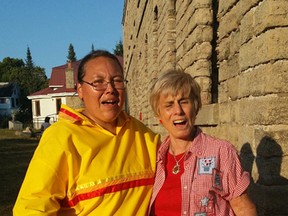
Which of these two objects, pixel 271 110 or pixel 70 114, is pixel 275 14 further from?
pixel 70 114

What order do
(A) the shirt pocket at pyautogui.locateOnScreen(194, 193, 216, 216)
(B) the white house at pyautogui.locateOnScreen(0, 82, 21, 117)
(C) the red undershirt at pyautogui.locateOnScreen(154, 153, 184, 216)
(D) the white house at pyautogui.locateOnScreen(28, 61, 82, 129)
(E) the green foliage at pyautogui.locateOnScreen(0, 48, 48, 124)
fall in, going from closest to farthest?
1. (A) the shirt pocket at pyautogui.locateOnScreen(194, 193, 216, 216)
2. (C) the red undershirt at pyautogui.locateOnScreen(154, 153, 184, 216)
3. (D) the white house at pyautogui.locateOnScreen(28, 61, 82, 129)
4. (B) the white house at pyautogui.locateOnScreen(0, 82, 21, 117)
5. (E) the green foliage at pyautogui.locateOnScreen(0, 48, 48, 124)

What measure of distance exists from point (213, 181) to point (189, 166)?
0.16m

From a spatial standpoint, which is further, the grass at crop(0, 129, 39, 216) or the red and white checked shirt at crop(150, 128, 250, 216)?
the grass at crop(0, 129, 39, 216)

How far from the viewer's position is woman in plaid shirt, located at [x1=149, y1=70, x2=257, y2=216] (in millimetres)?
1927

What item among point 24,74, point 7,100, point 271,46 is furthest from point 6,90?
point 271,46

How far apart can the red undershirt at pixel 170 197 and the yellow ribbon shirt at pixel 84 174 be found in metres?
0.08

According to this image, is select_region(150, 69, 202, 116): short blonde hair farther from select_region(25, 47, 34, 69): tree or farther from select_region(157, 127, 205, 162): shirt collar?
select_region(25, 47, 34, 69): tree

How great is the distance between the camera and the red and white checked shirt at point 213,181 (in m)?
1.92

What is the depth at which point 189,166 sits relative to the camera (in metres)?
2.03

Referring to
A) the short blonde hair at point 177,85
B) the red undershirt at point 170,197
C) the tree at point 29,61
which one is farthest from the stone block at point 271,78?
the tree at point 29,61

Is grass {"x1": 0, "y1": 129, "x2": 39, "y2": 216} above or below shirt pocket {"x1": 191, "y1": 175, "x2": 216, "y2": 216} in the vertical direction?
below

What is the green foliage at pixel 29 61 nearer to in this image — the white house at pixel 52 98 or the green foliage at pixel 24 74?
the green foliage at pixel 24 74

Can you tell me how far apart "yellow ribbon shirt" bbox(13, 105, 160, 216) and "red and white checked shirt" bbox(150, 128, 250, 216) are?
0.28m

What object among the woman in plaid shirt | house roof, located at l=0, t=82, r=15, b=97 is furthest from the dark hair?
house roof, located at l=0, t=82, r=15, b=97
